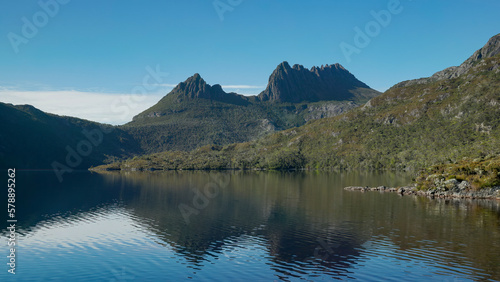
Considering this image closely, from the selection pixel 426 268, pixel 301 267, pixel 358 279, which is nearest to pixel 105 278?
pixel 301 267

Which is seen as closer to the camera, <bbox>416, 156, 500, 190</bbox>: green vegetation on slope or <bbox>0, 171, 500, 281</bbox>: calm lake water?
<bbox>0, 171, 500, 281</bbox>: calm lake water

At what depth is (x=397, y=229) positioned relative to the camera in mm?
69938

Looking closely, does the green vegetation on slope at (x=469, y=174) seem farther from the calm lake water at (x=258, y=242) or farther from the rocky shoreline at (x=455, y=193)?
the calm lake water at (x=258, y=242)

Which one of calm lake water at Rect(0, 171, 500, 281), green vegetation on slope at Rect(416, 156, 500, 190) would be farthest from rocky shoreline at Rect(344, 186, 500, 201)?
calm lake water at Rect(0, 171, 500, 281)

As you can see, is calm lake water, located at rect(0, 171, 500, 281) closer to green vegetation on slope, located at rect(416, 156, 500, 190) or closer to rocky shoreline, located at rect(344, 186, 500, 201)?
rocky shoreline, located at rect(344, 186, 500, 201)

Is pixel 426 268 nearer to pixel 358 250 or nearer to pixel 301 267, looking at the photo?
pixel 358 250

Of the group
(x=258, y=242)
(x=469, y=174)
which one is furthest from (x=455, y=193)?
(x=258, y=242)

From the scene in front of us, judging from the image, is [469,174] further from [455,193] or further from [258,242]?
[258,242]

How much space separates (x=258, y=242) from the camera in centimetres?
5975

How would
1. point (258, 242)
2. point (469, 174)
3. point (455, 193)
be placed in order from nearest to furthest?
point (258, 242)
point (455, 193)
point (469, 174)

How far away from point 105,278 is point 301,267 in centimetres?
2495

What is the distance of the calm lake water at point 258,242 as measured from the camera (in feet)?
144

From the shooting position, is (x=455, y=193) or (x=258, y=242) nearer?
(x=258, y=242)

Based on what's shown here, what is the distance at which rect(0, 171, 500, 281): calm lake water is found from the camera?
4391 centimetres
